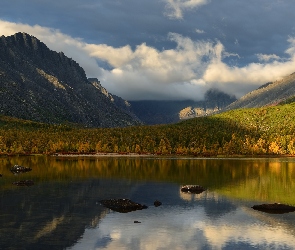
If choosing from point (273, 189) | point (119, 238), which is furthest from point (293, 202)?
point (119, 238)

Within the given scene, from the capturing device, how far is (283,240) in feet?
183

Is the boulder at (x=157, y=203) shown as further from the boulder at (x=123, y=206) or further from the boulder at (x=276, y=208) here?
the boulder at (x=276, y=208)

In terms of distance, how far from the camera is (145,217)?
70.1m

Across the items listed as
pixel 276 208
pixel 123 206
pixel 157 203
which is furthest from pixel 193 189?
pixel 123 206

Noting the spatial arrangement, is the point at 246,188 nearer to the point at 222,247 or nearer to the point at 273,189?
the point at 273,189

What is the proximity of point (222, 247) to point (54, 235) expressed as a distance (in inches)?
923

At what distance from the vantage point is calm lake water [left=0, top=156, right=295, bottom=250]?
179 ft

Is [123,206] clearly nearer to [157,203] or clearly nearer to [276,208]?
[157,203]

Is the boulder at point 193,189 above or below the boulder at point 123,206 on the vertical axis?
above

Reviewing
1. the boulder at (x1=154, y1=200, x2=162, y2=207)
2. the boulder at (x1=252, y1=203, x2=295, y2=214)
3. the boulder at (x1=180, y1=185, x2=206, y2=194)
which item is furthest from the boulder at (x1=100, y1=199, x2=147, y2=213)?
the boulder at (x1=180, y1=185, x2=206, y2=194)

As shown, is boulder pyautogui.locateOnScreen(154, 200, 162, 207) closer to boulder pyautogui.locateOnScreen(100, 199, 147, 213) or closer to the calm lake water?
the calm lake water

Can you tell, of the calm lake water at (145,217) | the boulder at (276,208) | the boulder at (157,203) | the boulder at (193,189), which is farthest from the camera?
the boulder at (193,189)

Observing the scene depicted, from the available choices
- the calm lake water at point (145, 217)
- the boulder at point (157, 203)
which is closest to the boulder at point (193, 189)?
the calm lake water at point (145, 217)

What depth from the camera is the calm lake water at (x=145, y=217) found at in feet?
179
